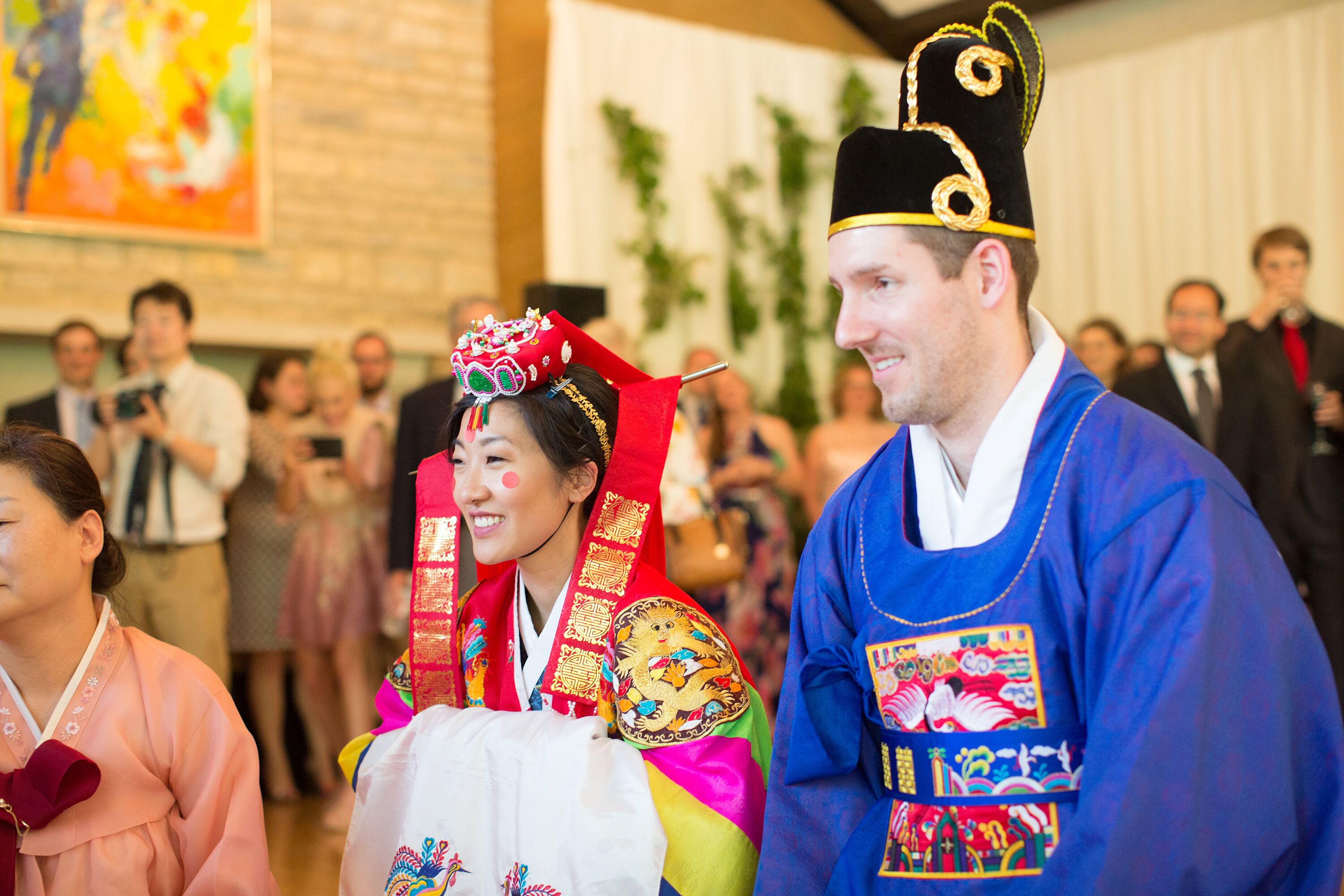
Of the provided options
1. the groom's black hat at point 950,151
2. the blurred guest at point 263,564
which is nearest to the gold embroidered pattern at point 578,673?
the groom's black hat at point 950,151

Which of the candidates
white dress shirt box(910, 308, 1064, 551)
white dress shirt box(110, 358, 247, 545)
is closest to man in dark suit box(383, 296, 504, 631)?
white dress shirt box(110, 358, 247, 545)

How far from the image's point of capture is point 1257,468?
4.16m

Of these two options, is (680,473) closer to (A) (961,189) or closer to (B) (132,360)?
(B) (132,360)

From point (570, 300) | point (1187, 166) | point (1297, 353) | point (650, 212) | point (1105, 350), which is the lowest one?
point (1297, 353)

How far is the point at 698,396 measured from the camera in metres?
4.97

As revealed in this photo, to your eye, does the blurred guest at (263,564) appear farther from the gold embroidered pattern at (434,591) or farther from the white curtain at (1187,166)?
the white curtain at (1187,166)

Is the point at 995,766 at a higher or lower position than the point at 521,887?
higher

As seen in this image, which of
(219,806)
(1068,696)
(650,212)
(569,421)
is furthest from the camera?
(650,212)

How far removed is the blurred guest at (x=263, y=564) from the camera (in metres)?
4.65

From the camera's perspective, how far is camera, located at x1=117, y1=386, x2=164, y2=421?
4.00 meters

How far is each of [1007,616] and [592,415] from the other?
88cm

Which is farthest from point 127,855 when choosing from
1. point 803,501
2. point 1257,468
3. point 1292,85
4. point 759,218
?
point 1292,85

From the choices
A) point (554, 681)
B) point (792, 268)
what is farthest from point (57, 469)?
point (792, 268)

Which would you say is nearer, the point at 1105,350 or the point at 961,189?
the point at 961,189
